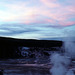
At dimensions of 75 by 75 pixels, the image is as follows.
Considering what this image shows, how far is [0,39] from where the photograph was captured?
45562 mm

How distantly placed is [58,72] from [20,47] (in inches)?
1317

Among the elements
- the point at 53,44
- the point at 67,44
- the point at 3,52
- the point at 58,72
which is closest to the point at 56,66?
the point at 58,72

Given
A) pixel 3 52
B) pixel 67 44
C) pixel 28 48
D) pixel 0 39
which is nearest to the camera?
pixel 67 44

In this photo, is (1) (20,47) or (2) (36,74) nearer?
(2) (36,74)

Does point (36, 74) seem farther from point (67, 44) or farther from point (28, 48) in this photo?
point (28, 48)

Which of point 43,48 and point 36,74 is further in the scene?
point 43,48

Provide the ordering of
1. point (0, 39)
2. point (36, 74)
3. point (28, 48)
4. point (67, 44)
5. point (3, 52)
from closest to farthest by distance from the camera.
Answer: point (67, 44) → point (36, 74) → point (3, 52) → point (0, 39) → point (28, 48)

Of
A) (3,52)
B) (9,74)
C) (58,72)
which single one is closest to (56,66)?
(58,72)

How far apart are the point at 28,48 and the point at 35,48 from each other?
201cm

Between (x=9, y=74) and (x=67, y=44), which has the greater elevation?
(x=67, y=44)

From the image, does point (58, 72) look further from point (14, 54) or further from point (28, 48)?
point (28, 48)

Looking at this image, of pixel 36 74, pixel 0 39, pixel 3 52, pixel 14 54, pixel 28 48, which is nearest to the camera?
pixel 36 74

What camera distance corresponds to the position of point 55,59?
1320 centimetres

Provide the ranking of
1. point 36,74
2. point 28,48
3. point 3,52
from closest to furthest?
1. point 36,74
2. point 3,52
3. point 28,48
